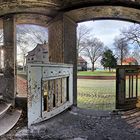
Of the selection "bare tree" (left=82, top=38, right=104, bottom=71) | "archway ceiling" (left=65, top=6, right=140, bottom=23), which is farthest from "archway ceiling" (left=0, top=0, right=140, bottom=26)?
"bare tree" (left=82, top=38, right=104, bottom=71)

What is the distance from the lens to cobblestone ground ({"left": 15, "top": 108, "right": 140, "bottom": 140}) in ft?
11.7

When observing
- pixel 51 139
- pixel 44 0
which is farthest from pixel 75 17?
pixel 51 139

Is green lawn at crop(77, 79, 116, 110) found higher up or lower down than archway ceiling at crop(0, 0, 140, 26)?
lower down

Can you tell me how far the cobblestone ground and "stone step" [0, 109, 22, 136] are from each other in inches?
9.0

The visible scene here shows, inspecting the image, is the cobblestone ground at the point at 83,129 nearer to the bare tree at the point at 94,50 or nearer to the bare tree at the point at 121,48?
the bare tree at the point at 121,48

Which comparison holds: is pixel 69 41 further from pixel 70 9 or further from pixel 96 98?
pixel 96 98

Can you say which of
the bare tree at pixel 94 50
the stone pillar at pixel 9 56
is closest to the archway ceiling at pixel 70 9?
the stone pillar at pixel 9 56

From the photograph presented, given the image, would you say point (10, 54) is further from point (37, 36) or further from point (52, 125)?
point (37, 36)

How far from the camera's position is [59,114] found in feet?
15.9

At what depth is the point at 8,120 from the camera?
4.11 metres

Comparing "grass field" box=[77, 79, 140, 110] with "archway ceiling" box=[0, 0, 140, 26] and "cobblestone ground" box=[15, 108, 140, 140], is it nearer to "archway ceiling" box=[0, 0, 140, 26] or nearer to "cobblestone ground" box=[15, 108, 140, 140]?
"cobblestone ground" box=[15, 108, 140, 140]

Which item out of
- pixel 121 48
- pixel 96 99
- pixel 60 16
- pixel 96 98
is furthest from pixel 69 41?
pixel 121 48

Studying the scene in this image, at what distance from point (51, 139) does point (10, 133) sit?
66 centimetres

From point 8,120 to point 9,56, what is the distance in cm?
223
